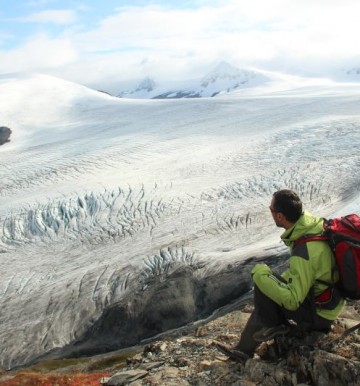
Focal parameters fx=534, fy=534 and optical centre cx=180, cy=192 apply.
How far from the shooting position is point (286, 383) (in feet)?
17.3

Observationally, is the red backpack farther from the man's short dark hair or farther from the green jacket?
the man's short dark hair

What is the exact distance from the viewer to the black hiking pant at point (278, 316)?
5324 mm

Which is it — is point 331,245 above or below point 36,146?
above

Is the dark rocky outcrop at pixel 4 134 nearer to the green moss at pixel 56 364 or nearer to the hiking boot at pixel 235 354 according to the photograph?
the green moss at pixel 56 364

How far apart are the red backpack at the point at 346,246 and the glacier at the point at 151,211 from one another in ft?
36.3

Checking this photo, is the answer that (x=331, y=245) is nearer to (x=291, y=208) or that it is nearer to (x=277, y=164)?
(x=291, y=208)

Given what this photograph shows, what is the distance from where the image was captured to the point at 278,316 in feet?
17.7

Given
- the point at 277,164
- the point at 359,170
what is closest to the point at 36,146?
the point at 277,164

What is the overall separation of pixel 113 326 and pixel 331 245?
478 inches

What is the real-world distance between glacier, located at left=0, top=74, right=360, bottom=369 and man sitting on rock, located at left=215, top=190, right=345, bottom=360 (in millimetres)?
10572

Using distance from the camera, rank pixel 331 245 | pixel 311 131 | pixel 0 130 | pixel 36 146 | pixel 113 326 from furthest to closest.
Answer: pixel 0 130 < pixel 36 146 < pixel 311 131 < pixel 113 326 < pixel 331 245

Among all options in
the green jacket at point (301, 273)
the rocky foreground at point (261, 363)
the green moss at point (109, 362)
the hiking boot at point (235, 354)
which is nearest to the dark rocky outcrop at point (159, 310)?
the green moss at point (109, 362)

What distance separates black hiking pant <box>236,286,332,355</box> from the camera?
210 inches

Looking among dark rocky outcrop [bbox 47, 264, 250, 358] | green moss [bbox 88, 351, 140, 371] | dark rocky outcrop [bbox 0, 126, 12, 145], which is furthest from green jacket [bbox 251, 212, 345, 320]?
dark rocky outcrop [bbox 0, 126, 12, 145]
